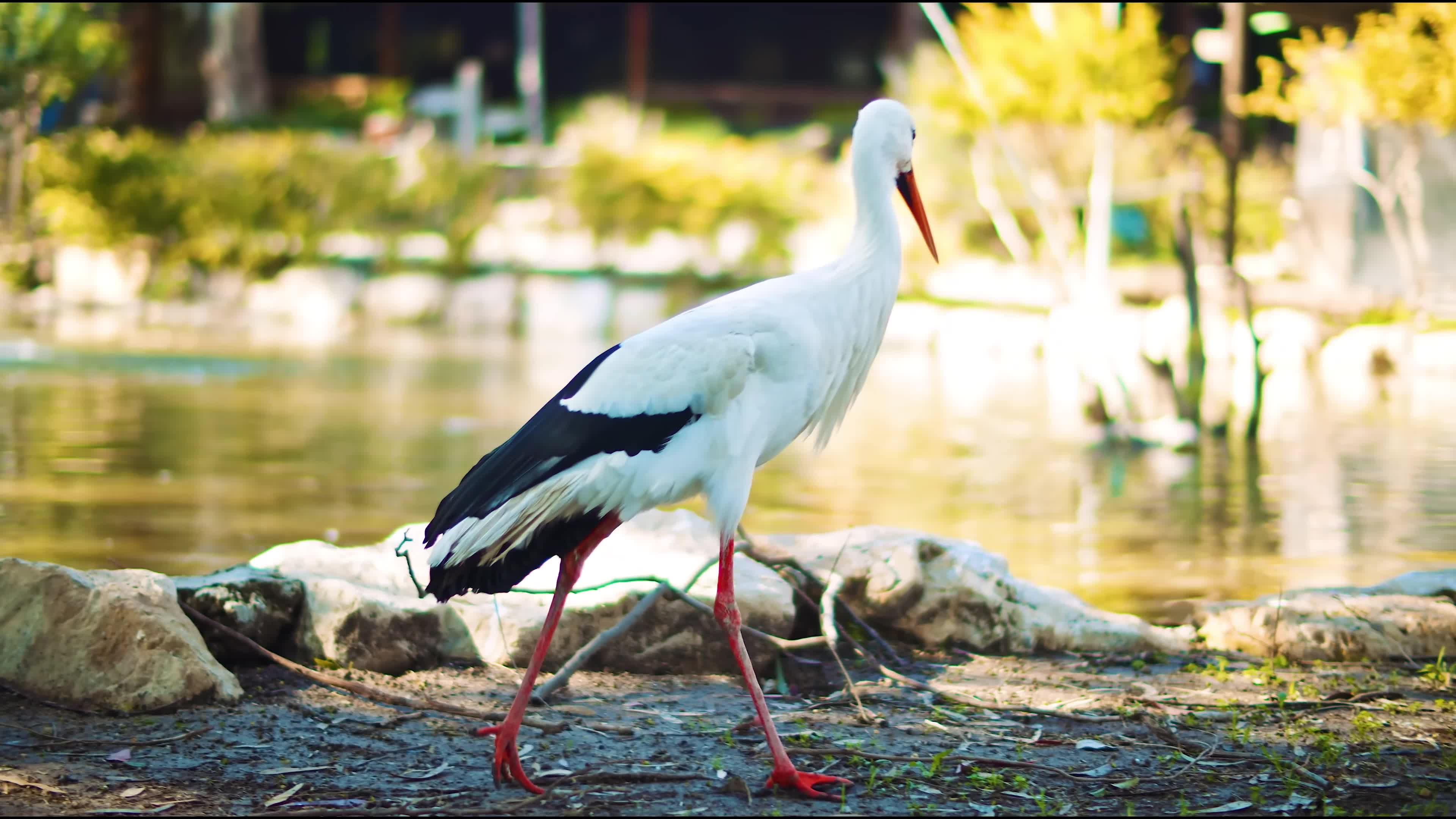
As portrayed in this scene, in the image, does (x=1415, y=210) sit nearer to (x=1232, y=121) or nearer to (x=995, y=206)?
(x=995, y=206)

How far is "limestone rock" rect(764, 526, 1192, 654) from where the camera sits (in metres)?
4.89

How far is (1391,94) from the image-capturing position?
16.2 m

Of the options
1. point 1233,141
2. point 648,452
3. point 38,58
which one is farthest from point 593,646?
point 38,58

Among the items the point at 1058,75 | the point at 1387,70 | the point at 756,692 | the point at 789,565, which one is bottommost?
the point at 756,692

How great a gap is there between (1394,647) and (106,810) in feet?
Answer: 12.5

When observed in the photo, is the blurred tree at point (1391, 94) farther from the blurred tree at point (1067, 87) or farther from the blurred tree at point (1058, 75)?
the blurred tree at point (1058, 75)

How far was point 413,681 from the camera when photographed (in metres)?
4.33

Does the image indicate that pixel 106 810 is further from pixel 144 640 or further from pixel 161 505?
pixel 161 505

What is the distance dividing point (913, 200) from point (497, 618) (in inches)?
70.6

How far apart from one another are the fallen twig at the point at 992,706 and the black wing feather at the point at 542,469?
4.12 ft

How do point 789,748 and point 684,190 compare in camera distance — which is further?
point 684,190

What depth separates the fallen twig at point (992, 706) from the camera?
3.99 m

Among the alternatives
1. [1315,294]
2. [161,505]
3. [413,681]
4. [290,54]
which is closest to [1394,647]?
[413,681]

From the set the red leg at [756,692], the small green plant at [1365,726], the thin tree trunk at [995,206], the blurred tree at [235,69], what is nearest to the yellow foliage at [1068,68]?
the thin tree trunk at [995,206]
